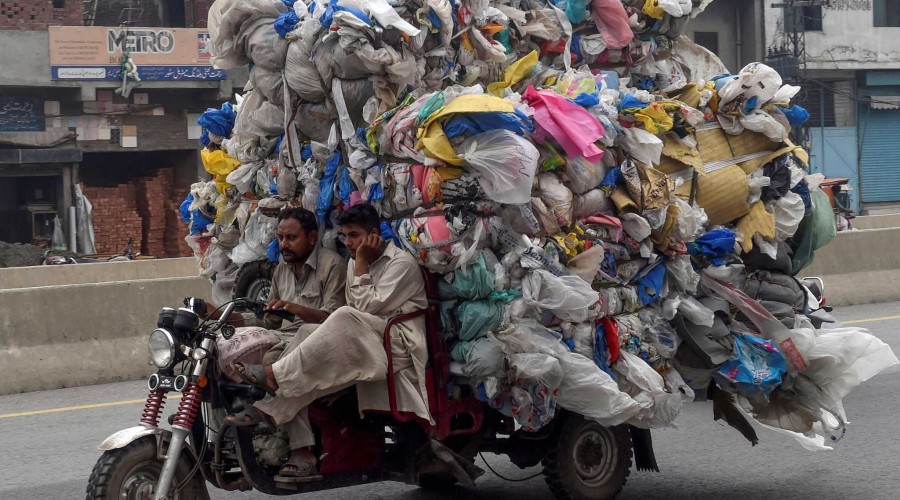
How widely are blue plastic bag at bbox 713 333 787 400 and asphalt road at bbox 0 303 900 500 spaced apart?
0.69 m

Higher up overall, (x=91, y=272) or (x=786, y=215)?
(x=786, y=215)

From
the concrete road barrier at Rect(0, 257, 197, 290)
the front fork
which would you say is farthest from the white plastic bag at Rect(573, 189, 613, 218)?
the concrete road barrier at Rect(0, 257, 197, 290)

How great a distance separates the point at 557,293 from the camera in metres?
5.08

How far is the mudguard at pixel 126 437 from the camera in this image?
4.46 meters

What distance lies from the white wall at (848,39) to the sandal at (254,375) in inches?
1279

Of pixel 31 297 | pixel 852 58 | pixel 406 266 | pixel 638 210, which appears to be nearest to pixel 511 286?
pixel 406 266

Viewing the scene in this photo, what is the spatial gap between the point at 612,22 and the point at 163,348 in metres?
3.08

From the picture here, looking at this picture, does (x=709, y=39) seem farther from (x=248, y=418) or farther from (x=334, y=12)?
(x=248, y=418)

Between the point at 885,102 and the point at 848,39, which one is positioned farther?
the point at 885,102

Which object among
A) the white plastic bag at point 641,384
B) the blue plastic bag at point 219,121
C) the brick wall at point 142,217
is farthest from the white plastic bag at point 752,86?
the brick wall at point 142,217

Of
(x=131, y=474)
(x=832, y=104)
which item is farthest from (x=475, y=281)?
(x=832, y=104)

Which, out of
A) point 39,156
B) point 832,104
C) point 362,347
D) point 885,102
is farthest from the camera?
point 885,102

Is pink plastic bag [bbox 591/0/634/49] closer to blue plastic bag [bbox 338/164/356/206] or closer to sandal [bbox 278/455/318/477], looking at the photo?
blue plastic bag [bbox 338/164/356/206]

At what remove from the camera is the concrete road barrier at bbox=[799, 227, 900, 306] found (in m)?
14.6
